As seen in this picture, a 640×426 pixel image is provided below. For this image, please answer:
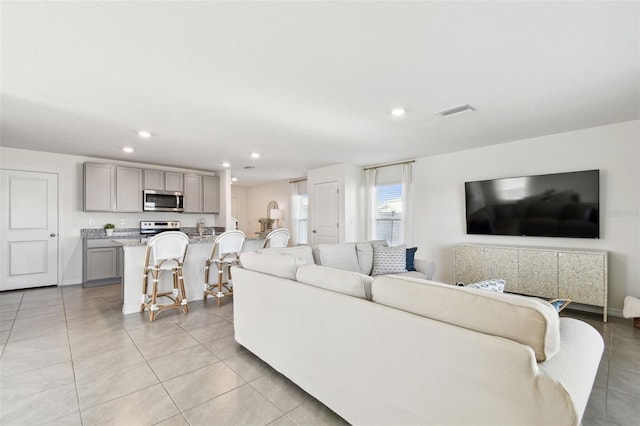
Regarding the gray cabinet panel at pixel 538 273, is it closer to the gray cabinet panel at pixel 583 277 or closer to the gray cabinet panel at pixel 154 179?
the gray cabinet panel at pixel 583 277

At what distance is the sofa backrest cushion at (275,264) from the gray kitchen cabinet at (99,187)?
4.20 m

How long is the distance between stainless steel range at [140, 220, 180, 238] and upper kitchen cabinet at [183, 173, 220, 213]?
0.41 meters

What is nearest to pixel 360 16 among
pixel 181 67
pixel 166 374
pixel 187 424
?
pixel 181 67

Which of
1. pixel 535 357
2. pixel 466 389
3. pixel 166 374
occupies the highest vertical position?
pixel 535 357

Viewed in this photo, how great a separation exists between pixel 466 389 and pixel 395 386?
0.36 m

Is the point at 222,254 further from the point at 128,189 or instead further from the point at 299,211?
the point at 299,211

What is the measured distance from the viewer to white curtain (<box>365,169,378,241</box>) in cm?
620

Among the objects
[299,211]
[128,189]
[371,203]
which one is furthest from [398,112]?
[299,211]

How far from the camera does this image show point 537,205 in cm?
419

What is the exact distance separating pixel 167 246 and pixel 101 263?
259 cm

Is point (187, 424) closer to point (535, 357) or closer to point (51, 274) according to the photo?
point (535, 357)

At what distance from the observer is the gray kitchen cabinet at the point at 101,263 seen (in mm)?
5176

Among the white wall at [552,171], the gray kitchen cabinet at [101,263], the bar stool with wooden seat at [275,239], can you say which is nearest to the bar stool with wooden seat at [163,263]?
the bar stool with wooden seat at [275,239]

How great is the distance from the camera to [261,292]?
2.40m
